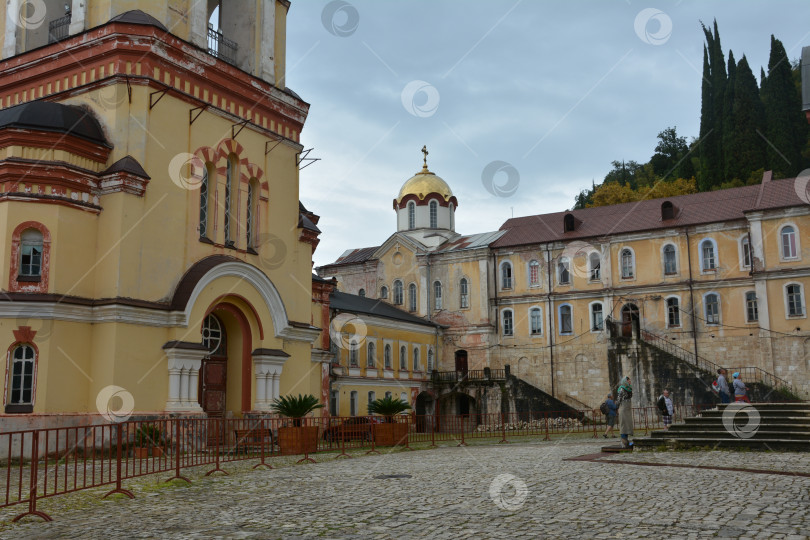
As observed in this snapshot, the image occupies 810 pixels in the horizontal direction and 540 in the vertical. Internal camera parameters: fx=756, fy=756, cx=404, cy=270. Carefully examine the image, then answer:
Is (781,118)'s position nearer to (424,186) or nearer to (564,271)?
(564,271)

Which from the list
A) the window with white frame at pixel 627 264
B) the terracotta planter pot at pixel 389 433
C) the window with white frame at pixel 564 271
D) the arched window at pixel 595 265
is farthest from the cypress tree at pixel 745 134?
the terracotta planter pot at pixel 389 433

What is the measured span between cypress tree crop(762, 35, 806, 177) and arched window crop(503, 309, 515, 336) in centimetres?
2427

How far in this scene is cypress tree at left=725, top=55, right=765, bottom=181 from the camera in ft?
192

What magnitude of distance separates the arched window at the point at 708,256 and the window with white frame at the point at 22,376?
35940 millimetres

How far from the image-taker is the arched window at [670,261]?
44188 mm

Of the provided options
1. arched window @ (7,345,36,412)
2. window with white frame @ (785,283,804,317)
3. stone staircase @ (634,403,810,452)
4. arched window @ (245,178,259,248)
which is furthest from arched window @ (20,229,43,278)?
window with white frame @ (785,283,804,317)

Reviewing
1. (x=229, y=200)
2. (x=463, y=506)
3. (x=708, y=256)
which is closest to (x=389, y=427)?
(x=229, y=200)

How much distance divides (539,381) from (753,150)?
1066 inches

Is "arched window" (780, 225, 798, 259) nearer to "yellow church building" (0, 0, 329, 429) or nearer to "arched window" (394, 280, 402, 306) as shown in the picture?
"arched window" (394, 280, 402, 306)

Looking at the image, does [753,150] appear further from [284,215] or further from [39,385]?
[39,385]

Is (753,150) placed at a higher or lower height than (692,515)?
higher

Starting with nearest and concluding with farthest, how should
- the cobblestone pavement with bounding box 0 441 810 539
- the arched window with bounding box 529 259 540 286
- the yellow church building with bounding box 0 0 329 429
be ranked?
the cobblestone pavement with bounding box 0 441 810 539
the yellow church building with bounding box 0 0 329 429
the arched window with bounding box 529 259 540 286

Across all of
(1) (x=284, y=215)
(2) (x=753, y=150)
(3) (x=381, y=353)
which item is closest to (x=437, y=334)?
(3) (x=381, y=353)

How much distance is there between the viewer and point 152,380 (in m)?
20.0
